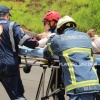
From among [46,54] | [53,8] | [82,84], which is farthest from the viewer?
[53,8]

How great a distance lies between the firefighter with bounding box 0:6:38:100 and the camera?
5535mm

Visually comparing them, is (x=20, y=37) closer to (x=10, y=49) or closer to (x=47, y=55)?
(x=10, y=49)

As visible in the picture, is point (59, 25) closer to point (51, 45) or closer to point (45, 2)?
point (51, 45)

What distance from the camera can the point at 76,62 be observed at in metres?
4.64

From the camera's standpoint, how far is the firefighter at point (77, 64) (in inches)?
181

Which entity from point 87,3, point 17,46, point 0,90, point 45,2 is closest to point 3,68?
point 17,46

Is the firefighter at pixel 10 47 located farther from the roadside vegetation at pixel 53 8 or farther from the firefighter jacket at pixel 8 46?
the roadside vegetation at pixel 53 8

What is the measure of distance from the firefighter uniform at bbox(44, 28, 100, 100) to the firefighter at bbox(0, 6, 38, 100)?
87cm

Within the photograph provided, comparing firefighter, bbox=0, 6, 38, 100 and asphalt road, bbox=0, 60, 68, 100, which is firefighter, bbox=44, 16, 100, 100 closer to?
firefighter, bbox=0, 6, 38, 100

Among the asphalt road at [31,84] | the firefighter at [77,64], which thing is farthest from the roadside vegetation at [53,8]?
the firefighter at [77,64]

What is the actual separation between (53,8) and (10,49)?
43.8 ft

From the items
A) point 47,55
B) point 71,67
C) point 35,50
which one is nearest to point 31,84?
point 35,50

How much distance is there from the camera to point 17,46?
18.6 ft

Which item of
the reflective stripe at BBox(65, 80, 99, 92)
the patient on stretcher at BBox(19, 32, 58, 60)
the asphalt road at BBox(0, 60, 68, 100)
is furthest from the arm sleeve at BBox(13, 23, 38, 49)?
the asphalt road at BBox(0, 60, 68, 100)
